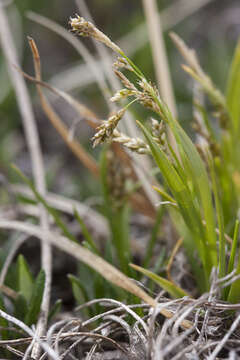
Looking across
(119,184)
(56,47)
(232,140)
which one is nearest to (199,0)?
(56,47)

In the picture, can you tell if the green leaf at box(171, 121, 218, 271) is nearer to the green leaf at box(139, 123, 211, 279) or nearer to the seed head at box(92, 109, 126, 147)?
the green leaf at box(139, 123, 211, 279)

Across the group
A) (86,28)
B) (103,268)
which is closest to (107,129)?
(86,28)

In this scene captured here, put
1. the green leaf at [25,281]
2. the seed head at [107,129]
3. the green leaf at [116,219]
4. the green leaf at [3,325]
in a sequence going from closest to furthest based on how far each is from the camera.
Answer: the seed head at [107,129], the green leaf at [3,325], the green leaf at [25,281], the green leaf at [116,219]

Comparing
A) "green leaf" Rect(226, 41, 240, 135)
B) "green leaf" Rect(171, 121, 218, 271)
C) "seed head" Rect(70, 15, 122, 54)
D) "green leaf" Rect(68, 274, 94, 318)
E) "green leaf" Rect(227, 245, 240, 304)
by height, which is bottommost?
"green leaf" Rect(227, 245, 240, 304)

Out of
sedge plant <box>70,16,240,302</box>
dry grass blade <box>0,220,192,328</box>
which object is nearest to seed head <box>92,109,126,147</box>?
sedge plant <box>70,16,240,302</box>

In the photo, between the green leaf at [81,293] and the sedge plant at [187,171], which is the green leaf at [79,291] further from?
the sedge plant at [187,171]

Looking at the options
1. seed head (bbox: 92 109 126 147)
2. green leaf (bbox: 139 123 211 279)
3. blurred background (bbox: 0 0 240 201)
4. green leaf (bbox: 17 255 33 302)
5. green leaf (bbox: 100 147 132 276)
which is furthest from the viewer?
blurred background (bbox: 0 0 240 201)

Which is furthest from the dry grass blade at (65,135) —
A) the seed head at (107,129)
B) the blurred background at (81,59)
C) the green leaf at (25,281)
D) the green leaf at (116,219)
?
the seed head at (107,129)
